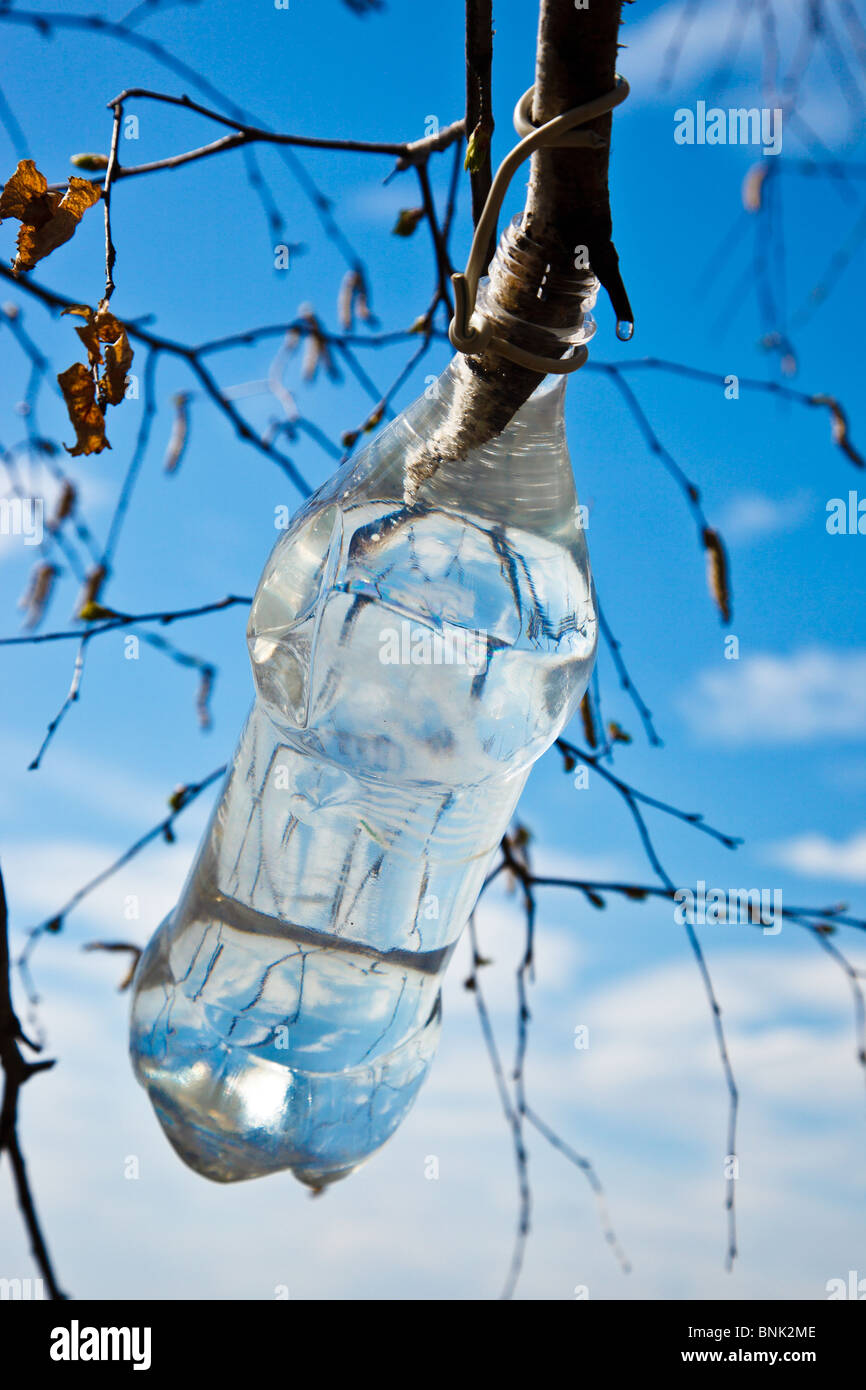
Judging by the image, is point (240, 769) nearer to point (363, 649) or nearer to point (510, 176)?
point (363, 649)

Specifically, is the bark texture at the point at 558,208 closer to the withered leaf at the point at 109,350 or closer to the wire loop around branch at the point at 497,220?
the wire loop around branch at the point at 497,220

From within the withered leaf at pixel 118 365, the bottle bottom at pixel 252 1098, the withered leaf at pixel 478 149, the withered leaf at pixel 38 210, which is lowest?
the bottle bottom at pixel 252 1098

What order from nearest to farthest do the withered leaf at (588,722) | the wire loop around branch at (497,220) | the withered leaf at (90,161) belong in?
the wire loop around branch at (497,220) < the withered leaf at (90,161) < the withered leaf at (588,722)

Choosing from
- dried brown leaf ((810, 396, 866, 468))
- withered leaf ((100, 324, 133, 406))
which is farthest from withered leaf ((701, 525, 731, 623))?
withered leaf ((100, 324, 133, 406))

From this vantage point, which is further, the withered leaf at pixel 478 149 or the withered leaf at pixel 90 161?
the withered leaf at pixel 90 161

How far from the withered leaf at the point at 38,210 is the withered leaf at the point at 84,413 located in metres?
0.09

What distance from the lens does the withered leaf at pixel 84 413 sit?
0.62 meters

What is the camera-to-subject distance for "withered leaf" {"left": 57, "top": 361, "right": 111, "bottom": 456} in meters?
0.62

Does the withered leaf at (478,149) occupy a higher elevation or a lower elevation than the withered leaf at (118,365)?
higher

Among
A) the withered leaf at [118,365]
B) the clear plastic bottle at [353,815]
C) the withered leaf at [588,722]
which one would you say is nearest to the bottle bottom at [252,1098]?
the clear plastic bottle at [353,815]

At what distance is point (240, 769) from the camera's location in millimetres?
770

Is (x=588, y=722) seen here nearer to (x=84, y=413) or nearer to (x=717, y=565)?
(x=717, y=565)

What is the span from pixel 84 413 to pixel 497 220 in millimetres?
303

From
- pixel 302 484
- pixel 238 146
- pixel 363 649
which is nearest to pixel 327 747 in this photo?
pixel 363 649
